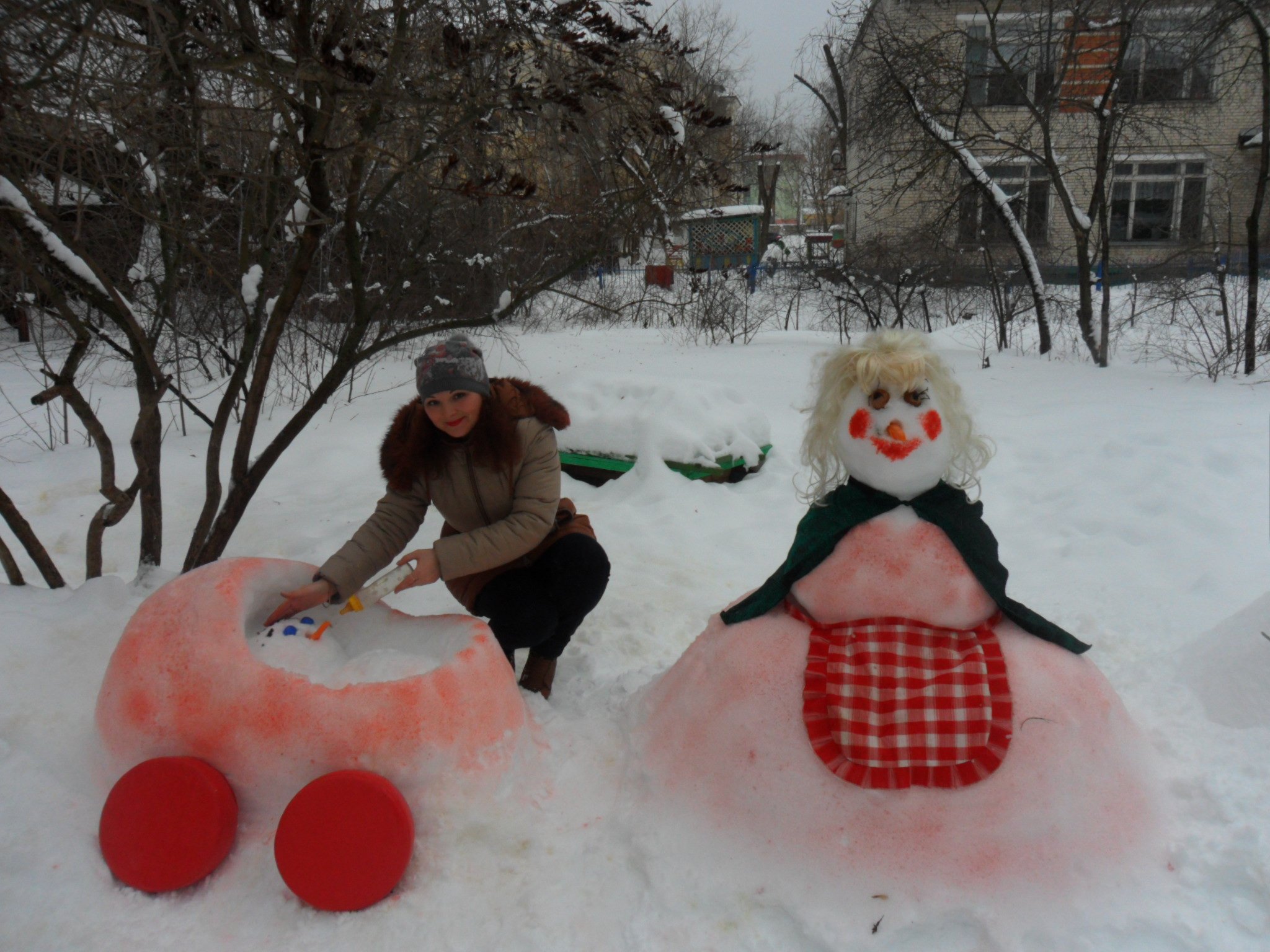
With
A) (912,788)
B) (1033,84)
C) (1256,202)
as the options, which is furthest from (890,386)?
(1033,84)

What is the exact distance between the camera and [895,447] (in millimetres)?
1695

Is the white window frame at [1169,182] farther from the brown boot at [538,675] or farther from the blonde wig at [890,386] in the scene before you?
the brown boot at [538,675]

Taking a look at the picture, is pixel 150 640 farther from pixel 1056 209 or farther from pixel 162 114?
pixel 1056 209

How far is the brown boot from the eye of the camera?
7.88ft

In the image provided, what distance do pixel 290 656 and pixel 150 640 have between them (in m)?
0.28

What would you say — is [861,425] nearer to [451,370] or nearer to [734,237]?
[451,370]

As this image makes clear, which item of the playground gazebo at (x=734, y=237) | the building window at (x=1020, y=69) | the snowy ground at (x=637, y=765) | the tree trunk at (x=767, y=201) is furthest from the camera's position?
the tree trunk at (x=767, y=201)

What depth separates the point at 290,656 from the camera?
1.79 m

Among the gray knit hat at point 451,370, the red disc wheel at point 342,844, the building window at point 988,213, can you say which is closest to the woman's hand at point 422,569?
the gray knit hat at point 451,370

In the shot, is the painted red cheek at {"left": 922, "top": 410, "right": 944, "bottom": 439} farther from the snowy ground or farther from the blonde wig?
the snowy ground

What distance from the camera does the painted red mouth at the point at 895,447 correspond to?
169 centimetres

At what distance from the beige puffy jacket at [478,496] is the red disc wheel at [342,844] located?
2.10ft

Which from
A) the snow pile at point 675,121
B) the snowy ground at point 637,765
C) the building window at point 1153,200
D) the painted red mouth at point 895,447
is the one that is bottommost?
the snowy ground at point 637,765

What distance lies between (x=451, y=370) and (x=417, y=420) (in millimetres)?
227
